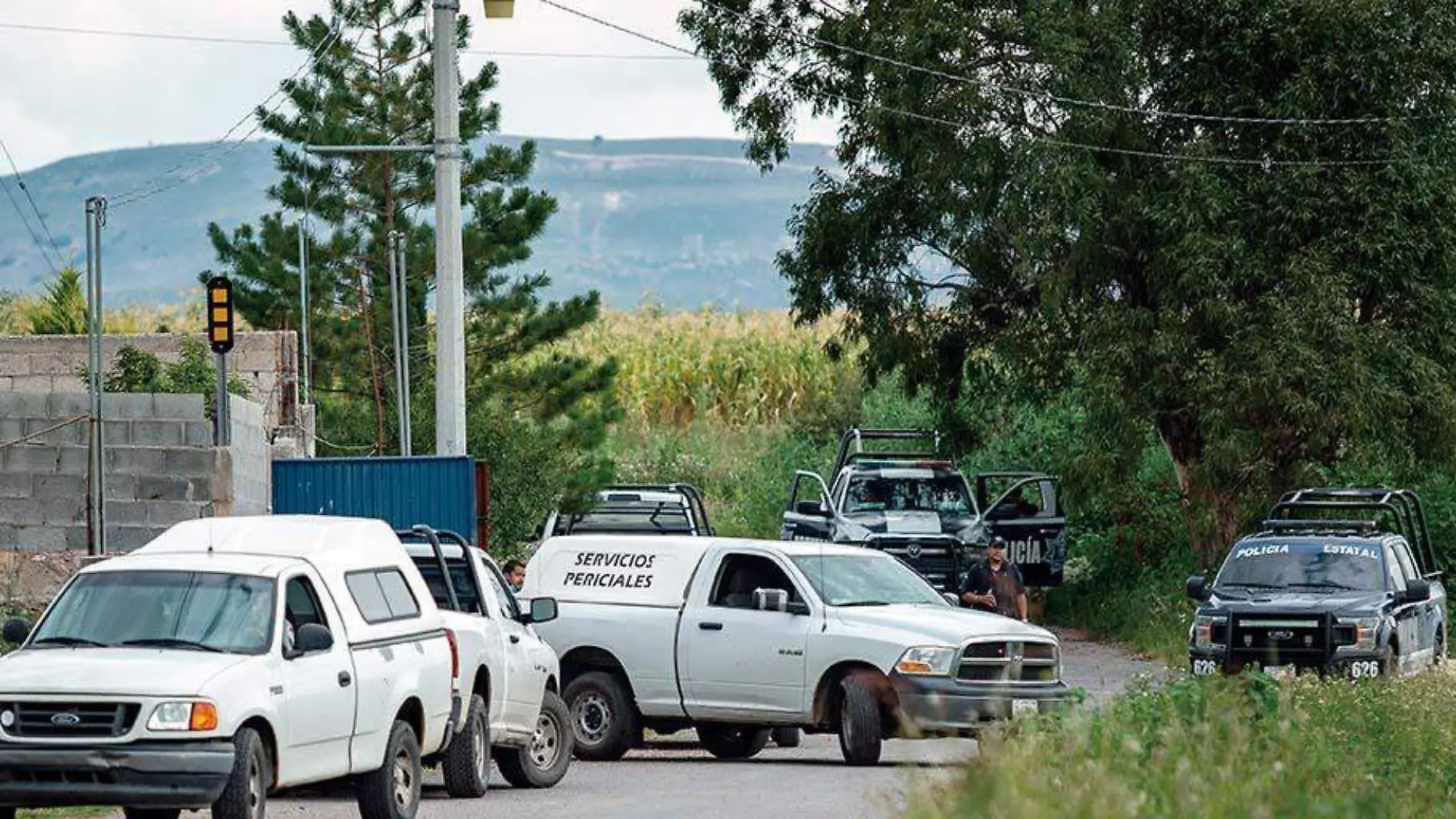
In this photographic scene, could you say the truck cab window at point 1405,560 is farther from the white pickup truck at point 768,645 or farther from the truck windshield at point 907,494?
the truck windshield at point 907,494

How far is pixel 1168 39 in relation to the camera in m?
36.2

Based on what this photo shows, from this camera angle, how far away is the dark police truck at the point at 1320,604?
84.9 ft

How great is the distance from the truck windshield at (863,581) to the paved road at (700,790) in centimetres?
137

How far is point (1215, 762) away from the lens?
37.1 feet

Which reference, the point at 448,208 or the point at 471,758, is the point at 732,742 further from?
the point at 448,208

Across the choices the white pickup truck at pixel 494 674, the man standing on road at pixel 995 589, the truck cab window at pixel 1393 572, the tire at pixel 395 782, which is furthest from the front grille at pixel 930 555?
the tire at pixel 395 782

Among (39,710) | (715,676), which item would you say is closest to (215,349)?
(715,676)

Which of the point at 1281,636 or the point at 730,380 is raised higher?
the point at 730,380

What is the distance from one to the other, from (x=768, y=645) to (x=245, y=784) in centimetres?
810

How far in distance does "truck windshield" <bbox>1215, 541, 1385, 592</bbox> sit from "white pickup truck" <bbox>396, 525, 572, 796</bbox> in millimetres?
9595

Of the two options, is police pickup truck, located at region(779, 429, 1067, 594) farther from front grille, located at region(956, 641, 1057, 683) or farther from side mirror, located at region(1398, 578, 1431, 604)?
front grille, located at region(956, 641, 1057, 683)

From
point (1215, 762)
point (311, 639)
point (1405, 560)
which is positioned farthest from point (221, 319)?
point (1215, 762)

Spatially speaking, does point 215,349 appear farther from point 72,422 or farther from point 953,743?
point 953,743

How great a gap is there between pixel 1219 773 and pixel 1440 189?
25871mm
